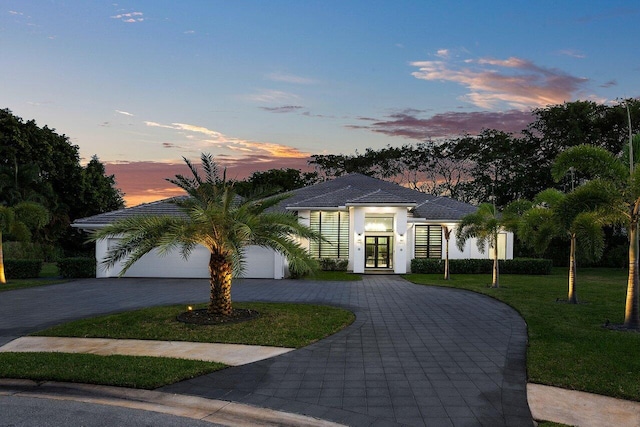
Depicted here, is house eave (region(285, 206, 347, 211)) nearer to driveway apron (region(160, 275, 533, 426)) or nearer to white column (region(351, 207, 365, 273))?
white column (region(351, 207, 365, 273))

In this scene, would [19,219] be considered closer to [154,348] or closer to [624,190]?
[154,348]

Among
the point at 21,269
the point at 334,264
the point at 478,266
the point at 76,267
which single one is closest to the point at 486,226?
the point at 478,266

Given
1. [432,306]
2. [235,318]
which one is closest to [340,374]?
[235,318]

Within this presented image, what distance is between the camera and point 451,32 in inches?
654

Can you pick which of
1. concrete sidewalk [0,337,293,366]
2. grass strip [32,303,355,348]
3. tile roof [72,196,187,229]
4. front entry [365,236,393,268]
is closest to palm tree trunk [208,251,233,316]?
grass strip [32,303,355,348]

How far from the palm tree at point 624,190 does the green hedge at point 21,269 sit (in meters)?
25.0

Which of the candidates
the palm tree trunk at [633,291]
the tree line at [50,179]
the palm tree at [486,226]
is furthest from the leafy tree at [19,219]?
the palm tree trunk at [633,291]

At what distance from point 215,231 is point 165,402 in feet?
17.4

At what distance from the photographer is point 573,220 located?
1067 centimetres

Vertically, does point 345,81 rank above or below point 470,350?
above

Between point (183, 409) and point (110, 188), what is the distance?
43.1 meters

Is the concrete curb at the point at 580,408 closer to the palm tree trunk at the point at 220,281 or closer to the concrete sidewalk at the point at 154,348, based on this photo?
the concrete sidewalk at the point at 154,348

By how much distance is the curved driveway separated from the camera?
573cm

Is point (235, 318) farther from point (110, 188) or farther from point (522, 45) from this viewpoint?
point (110, 188)
